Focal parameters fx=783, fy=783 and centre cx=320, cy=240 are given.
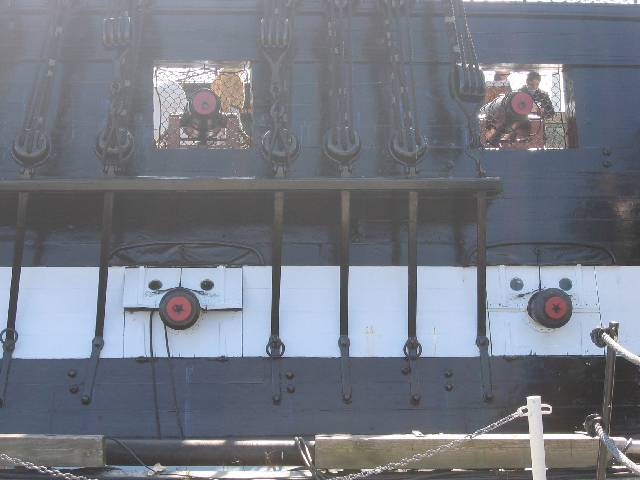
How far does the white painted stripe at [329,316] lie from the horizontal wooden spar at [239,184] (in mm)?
682

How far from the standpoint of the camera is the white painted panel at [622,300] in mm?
6246

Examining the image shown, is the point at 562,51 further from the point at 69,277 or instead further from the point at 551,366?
the point at 69,277

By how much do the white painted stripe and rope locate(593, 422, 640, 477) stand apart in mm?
1874

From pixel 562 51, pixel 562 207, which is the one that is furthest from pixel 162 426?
pixel 562 51

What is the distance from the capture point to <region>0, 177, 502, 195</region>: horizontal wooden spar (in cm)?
584

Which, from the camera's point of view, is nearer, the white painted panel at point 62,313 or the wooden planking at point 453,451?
the wooden planking at point 453,451

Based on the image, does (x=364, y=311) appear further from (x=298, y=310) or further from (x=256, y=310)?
(x=256, y=310)

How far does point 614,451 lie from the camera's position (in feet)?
13.0

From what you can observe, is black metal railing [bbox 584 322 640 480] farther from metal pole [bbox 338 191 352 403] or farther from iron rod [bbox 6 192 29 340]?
iron rod [bbox 6 192 29 340]

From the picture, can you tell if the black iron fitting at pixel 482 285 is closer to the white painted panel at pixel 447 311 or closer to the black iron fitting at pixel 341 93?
the white painted panel at pixel 447 311

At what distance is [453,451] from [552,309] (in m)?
1.70

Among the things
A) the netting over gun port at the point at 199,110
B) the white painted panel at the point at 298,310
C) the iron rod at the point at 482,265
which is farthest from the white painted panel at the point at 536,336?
the netting over gun port at the point at 199,110

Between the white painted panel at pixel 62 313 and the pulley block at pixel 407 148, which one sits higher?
the pulley block at pixel 407 148

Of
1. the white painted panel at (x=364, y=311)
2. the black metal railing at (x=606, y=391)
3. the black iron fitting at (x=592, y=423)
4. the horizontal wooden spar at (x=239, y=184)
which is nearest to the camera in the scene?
the black metal railing at (x=606, y=391)
